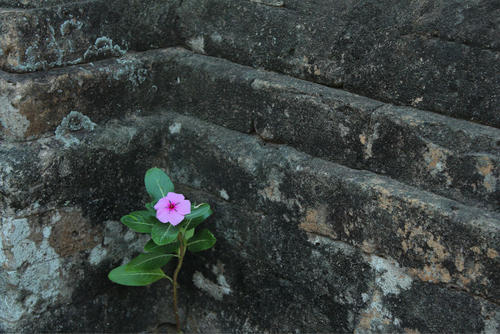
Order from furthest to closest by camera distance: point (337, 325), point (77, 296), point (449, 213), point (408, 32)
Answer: point (77, 296) → point (337, 325) → point (408, 32) → point (449, 213)

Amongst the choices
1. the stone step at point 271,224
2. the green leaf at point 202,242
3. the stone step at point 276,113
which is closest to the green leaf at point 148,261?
the green leaf at point 202,242

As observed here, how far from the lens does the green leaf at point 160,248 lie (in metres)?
2.61

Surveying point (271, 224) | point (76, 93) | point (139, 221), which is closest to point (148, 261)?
point (139, 221)

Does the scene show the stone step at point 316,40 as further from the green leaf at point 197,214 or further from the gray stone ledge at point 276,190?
the green leaf at point 197,214

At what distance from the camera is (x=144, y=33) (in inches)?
113

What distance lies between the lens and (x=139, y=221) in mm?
2529

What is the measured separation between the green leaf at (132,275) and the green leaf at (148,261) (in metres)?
0.02

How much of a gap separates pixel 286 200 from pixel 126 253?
93cm

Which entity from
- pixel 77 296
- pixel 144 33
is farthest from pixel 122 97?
pixel 77 296

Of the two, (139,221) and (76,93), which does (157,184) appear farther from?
(76,93)

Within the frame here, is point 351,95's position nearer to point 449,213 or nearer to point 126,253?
point 449,213

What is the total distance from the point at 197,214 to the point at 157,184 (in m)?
0.24

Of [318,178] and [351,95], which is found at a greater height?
[351,95]

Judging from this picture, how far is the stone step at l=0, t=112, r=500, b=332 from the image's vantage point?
2111 mm
